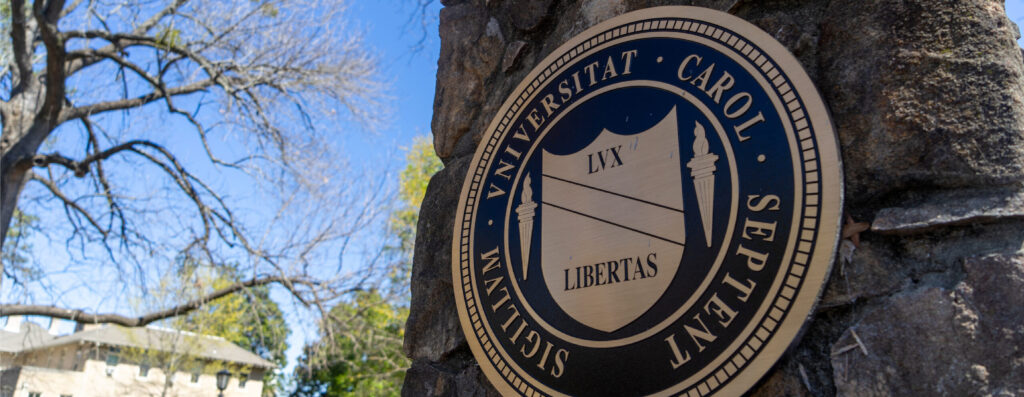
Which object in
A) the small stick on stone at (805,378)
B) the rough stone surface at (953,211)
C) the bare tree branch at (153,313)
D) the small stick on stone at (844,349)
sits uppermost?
the bare tree branch at (153,313)

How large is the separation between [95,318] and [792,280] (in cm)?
755

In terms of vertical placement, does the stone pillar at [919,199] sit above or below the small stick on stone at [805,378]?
above

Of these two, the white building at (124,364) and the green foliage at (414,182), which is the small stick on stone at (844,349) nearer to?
the green foliage at (414,182)

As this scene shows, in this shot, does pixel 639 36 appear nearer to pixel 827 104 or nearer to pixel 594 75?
pixel 594 75

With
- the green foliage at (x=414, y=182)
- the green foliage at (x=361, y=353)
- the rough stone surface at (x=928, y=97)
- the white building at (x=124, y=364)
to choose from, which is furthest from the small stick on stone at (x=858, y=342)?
the white building at (x=124, y=364)

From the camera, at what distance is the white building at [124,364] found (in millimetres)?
20203

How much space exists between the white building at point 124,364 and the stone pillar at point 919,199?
63.8 feet

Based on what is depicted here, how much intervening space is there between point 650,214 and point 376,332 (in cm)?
1378

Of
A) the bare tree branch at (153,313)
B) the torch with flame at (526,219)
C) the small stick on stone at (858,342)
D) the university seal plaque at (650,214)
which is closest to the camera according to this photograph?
the small stick on stone at (858,342)

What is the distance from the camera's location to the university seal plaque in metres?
1.43

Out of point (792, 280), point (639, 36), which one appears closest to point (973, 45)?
point (792, 280)

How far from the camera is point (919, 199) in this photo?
139 centimetres

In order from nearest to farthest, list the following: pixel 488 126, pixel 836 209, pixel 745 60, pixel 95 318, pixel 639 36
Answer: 1. pixel 836 209
2. pixel 745 60
3. pixel 639 36
4. pixel 488 126
5. pixel 95 318

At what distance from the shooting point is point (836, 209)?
1.37 m
